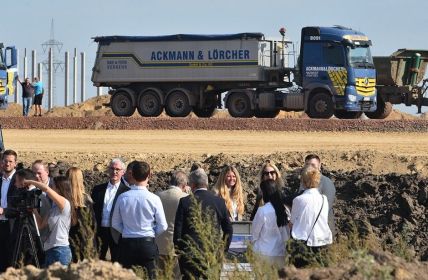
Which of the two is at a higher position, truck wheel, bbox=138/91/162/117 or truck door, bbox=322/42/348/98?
truck door, bbox=322/42/348/98

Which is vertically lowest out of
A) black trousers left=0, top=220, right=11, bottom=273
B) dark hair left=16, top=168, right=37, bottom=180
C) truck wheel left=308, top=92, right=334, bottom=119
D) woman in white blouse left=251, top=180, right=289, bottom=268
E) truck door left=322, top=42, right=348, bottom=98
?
black trousers left=0, top=220, right=11, bottom=273

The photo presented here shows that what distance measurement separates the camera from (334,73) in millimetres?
39625

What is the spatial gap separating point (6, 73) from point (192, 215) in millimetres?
32896

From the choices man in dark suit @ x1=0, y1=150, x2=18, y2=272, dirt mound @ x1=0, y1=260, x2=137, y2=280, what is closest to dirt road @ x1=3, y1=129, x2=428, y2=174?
man in dark suit @ x1=0, y1=150, x2=18, y2=272

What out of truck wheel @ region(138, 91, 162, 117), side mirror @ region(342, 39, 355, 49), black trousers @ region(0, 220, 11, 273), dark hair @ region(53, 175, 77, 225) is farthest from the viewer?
truck wheel @ region(138, 91, 162, 117)

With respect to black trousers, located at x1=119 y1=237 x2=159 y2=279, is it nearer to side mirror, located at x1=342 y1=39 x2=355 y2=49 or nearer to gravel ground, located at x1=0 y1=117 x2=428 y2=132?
gravel ground, located at x1=0 y1=117 x2=428 y2=132

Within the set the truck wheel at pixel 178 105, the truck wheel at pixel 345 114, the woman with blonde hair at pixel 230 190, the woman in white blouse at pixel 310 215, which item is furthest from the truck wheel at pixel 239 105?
the woman in white blouse at pixel 310 215

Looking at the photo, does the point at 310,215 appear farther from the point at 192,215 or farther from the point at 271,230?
the point at 192,215

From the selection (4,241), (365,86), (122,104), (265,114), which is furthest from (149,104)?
(4,241)

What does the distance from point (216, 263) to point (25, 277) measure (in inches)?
61.1

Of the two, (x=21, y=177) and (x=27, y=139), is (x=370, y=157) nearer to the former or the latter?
(x=27, y=139)

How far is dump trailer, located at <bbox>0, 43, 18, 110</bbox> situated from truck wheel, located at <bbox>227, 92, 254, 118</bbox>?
7514mm

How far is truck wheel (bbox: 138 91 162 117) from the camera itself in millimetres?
43656

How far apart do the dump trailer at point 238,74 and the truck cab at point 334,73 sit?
1.2 inches
